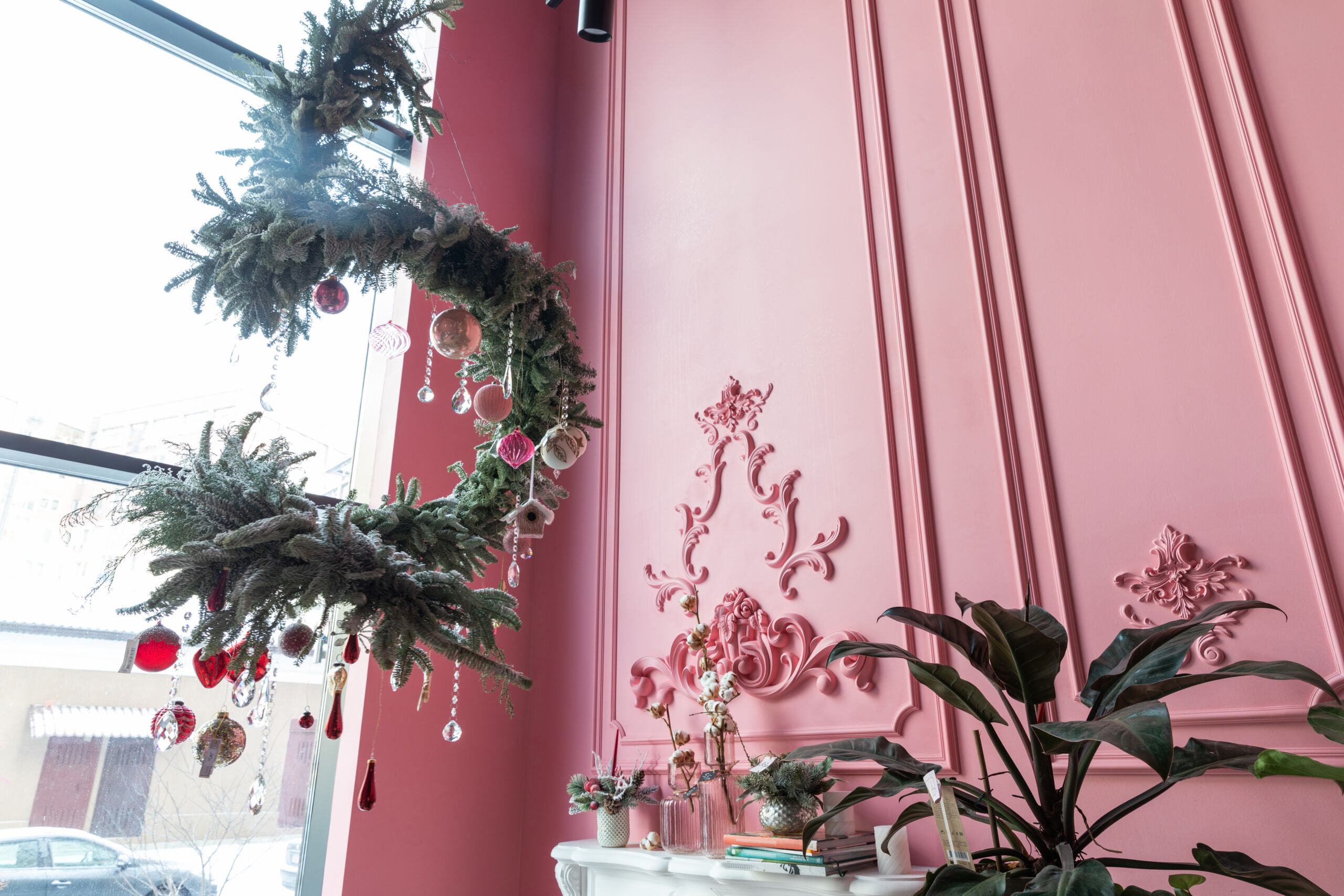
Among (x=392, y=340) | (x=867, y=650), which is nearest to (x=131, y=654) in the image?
(x=392, y=340)

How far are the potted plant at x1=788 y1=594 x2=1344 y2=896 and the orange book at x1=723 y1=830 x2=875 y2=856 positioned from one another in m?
0.30

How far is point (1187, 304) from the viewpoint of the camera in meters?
1.82

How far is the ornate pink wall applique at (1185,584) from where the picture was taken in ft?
5.33

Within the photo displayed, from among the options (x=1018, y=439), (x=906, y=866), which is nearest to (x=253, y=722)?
(x=906, y=866)

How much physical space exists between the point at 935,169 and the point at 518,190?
1862mm

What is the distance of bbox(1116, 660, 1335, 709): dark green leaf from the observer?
120cm

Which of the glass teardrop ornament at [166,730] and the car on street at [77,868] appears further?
the car on street at [77,868]

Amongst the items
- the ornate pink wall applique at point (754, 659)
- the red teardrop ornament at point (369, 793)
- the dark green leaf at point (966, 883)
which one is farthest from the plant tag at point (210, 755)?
the ornate pink wall applique at point (754, 659)

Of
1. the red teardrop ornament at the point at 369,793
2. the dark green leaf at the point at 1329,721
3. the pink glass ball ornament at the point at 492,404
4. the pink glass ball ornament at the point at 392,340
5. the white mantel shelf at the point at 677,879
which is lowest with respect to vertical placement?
the white mantel shelf at the point at 677,879

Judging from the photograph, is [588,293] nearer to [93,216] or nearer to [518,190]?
[518,190]

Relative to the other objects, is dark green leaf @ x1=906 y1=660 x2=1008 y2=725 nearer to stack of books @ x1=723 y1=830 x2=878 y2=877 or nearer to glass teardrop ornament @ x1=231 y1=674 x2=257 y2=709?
stack of books @ x1=723 y1=830 x2=878 y2=877

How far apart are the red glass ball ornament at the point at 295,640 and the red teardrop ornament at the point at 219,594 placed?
10cm

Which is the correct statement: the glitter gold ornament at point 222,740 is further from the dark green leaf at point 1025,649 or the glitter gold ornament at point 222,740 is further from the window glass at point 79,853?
the window glass at point 79,853

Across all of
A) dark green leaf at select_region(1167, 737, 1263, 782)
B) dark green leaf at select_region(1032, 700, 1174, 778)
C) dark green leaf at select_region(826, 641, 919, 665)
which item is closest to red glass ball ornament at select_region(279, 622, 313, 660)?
dark green leaf at select_region(826, 641, 919, 665)
